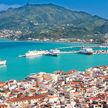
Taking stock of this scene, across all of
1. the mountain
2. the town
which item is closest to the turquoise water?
the town

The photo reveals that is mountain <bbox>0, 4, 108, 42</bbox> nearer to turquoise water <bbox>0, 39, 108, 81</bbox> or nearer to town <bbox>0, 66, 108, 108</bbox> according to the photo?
turquoise water <bbox>0, 39, 108, 81</bbox>

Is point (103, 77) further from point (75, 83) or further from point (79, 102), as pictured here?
point (79, 102)

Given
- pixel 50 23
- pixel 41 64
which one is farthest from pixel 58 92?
pixel 50 23

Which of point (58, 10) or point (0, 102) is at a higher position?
point (58, 10)

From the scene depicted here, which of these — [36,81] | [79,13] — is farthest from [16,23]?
[36,81]

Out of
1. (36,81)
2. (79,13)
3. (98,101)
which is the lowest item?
(98,101)
